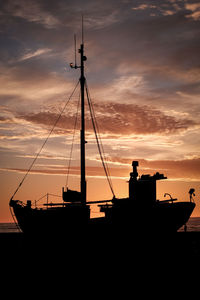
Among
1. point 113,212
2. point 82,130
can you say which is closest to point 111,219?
point 113,212

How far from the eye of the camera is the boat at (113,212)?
1326 inches

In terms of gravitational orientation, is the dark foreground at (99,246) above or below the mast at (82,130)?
below

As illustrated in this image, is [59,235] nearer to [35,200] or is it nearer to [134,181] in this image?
[35,200]

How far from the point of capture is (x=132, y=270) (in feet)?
65.3

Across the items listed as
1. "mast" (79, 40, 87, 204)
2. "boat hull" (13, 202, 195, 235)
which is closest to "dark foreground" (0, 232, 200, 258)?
"boat hull" (13, 202, 195, 235)

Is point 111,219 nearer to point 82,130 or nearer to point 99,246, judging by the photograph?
point 99,246

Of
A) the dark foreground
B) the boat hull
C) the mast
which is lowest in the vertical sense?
the dark foreground

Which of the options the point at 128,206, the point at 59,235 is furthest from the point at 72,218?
the point at 128,206

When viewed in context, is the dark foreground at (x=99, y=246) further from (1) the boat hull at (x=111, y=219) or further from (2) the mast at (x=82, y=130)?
(2) the mast at (x=82, y=130)

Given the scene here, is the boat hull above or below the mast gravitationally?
below

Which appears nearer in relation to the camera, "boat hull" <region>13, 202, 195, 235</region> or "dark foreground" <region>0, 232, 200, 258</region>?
"dark foreground" <region>0, 232, 200, 258</region>

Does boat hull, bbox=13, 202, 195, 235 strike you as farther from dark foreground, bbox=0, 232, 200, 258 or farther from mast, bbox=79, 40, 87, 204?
mast, bbox=79, 40, 87, 204

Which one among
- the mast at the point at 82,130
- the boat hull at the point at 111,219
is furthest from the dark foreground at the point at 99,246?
the mast at the point at 82,130

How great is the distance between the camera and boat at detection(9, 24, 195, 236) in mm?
33688
